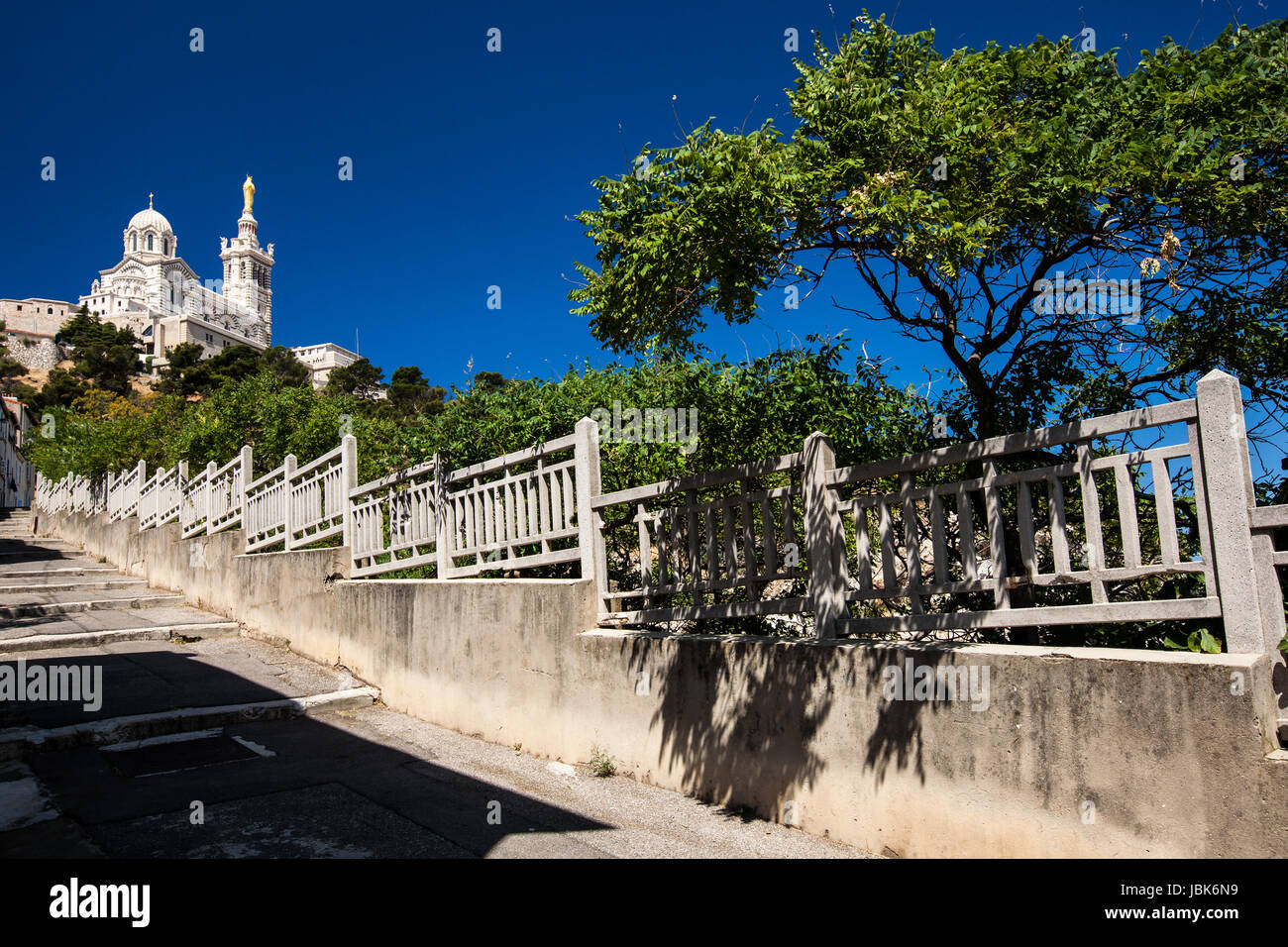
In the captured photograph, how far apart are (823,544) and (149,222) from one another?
18563 cm

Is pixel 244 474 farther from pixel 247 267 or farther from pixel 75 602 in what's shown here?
pixel 247 267

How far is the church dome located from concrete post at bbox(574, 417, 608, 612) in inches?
7157

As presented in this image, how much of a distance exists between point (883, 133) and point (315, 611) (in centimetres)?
867

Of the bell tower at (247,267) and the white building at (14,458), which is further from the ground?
the bell tower at (247,267)

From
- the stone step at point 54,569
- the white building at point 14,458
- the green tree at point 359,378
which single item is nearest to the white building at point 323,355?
the green tree at point 359,378

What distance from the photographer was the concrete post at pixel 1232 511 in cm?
340

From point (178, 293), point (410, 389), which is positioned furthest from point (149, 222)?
point (410, 389)

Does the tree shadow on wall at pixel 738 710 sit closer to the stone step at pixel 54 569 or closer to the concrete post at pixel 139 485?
the stone step at pixel 54 569

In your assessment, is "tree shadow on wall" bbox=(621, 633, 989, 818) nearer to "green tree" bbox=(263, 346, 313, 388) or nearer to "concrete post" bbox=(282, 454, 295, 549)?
"concrete post" bbox=(282, 454, 295, 549)

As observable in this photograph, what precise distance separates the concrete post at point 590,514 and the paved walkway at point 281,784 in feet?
4.81

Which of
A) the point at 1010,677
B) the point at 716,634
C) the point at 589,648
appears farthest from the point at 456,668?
the point at 1010,677

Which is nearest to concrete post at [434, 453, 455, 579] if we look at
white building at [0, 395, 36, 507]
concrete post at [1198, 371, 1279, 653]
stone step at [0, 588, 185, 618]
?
concrete post at [1198, 371, 1279, 653]
